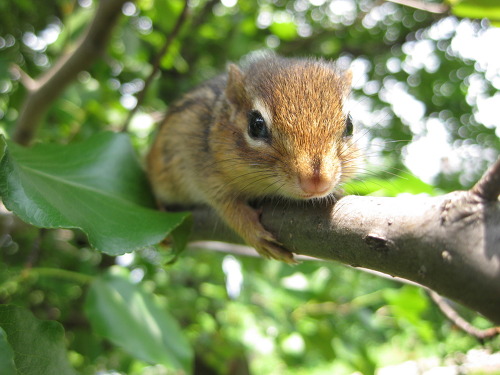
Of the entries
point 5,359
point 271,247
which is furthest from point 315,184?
point 5,359

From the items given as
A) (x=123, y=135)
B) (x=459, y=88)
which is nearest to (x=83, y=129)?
(x=123, y=135)

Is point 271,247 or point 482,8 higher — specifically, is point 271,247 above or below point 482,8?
below

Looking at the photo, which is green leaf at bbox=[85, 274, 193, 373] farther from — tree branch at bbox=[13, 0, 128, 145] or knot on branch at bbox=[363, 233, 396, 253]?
knot on branch at bbox=[363, 233, 396, 253]

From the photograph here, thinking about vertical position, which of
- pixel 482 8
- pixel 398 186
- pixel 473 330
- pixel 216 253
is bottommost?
pixel 216 253

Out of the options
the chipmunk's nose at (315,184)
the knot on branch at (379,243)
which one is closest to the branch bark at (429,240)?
the knot on branch at (379,243)

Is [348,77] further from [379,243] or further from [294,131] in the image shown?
[379,243]

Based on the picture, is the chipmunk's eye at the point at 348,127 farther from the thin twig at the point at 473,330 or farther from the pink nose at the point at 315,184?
the thin twig at the point at 473,330

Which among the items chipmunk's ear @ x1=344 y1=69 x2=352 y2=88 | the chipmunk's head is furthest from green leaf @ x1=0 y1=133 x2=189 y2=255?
chipmunk's ear @ x1=344 y1=69 x2=352 y2=88
